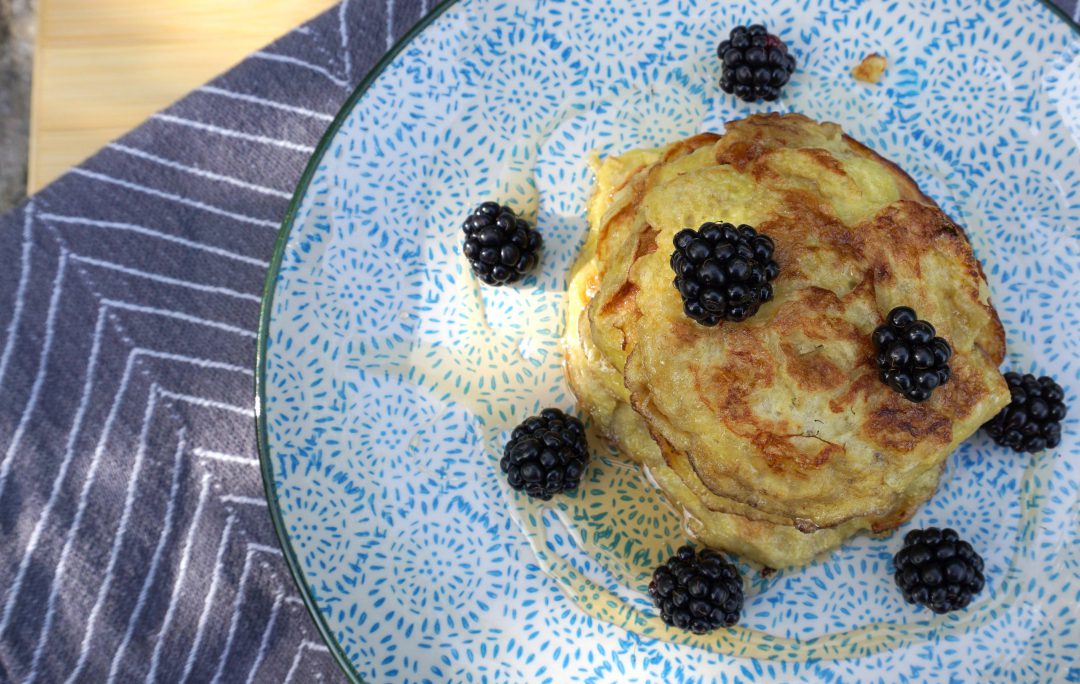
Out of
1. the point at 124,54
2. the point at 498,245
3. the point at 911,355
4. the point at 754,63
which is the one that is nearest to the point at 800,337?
the point at 911,355

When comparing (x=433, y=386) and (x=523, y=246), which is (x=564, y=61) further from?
(x=433, y=386)

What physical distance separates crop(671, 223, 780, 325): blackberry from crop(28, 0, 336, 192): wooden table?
1.98 meters

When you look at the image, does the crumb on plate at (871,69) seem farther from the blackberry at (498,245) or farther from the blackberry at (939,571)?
the blackberry at (939,571)

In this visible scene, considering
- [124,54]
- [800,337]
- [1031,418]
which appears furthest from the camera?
[124,54]

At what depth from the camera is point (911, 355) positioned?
72.7 inches

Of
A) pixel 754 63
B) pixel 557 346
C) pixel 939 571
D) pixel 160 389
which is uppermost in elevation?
pixel 754 63

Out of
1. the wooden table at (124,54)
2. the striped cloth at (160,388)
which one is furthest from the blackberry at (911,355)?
the wooden table at (124,54)

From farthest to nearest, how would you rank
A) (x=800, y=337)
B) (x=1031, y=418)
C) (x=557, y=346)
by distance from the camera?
1. (x=557, y=346)
2. (x=1031, y=418)
3. (x=800, y=337)

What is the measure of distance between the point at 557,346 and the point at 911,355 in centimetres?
107

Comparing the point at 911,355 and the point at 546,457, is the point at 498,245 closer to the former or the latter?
the point at 546,457

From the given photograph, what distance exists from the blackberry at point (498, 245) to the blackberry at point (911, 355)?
1.04 metres

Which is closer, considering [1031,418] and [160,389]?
[1031,418]

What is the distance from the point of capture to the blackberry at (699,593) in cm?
229

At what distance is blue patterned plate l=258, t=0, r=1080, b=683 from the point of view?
242 cm
